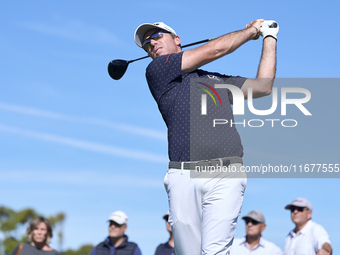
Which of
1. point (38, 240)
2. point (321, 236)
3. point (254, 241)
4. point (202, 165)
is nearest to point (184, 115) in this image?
point (202, 165)

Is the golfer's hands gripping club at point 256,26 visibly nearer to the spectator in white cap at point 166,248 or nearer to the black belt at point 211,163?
the black belt at point 211,163

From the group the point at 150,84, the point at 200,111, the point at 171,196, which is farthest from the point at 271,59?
the point at 171,196

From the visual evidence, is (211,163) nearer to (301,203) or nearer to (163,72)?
(163,72)

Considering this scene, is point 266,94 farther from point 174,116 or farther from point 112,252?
point 112,252

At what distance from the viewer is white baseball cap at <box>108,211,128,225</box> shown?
10.6 meters

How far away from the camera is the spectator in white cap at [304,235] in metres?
9.68

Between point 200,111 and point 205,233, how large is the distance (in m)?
1.11

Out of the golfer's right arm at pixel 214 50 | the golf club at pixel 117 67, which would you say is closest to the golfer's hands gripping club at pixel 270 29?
the golfer's right arm at pixel 214 50

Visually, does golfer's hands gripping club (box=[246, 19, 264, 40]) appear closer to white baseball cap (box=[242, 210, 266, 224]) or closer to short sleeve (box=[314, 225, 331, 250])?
short sleeve (box=[314, 225, 331, 250])

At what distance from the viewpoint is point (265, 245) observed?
410 inches

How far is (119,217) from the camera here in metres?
10.6

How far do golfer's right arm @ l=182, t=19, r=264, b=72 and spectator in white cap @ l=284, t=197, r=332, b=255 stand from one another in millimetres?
5774

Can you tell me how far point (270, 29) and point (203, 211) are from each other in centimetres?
185

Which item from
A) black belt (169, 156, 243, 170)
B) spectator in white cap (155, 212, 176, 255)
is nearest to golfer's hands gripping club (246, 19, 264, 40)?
black belt (169, 156, 243, 170)
